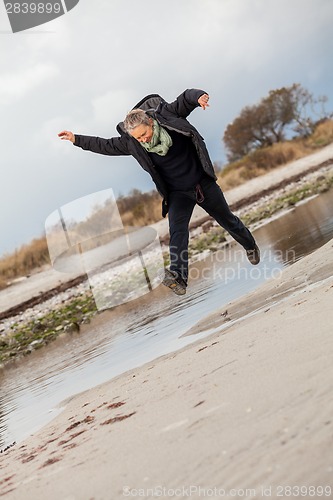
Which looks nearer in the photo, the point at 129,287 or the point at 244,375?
the point at 244,375

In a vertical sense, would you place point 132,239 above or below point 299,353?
above

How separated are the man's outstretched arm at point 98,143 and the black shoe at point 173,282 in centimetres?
114

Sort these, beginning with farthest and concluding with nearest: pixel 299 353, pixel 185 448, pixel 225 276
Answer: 1. pixel 225 276
2. pixel 299 353
3. pixel 185 448

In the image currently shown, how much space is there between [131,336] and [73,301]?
8.04 meters

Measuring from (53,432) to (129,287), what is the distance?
33.1 feet

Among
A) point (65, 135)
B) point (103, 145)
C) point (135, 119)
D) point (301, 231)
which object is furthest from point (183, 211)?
point (301, 231)

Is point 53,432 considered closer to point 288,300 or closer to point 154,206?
point 288,300

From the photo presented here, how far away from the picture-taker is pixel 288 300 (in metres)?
5.16

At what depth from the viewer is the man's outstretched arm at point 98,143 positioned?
5.75 meters

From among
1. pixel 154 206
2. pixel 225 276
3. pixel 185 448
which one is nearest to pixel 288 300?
pixel 185 448

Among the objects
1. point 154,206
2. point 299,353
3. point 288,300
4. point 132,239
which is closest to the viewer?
point 299,353

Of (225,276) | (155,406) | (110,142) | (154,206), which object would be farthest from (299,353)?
(154,206)

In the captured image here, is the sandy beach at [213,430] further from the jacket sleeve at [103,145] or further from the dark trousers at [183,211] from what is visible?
the jacket sleeve at [103,145]

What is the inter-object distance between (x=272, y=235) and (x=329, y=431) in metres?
11.7
